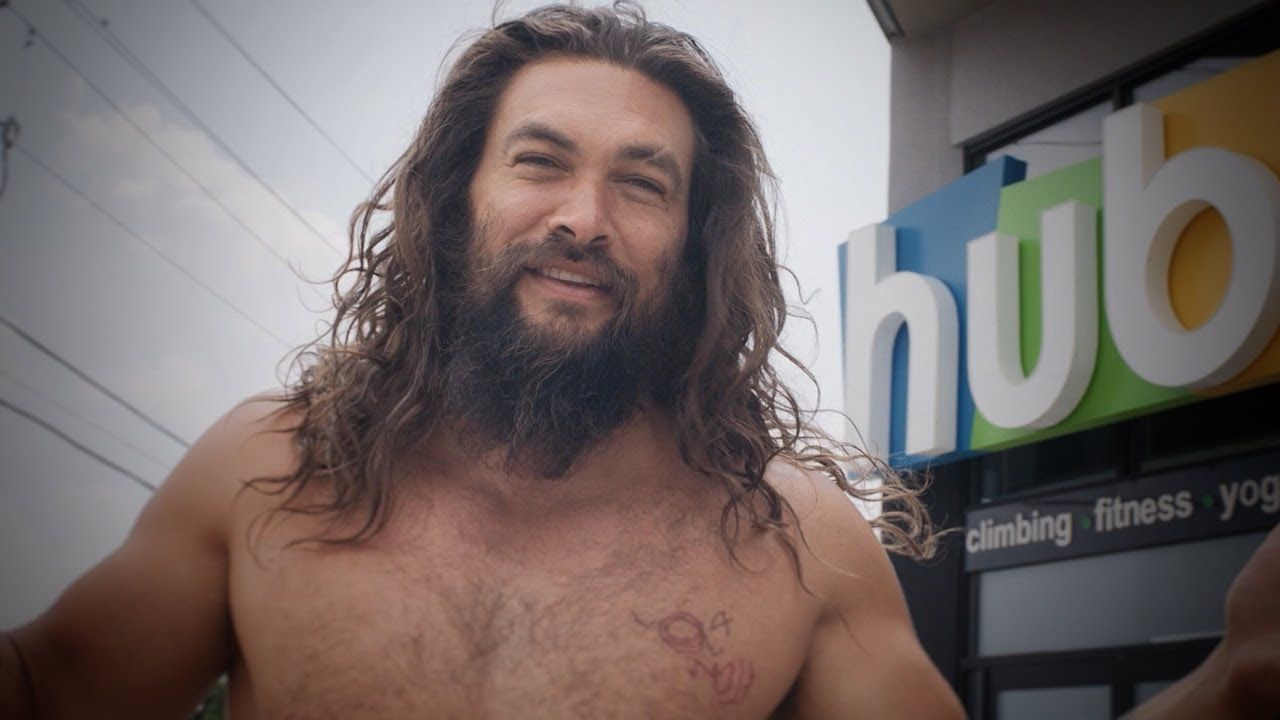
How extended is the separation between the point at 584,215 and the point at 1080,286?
3359 millimetres

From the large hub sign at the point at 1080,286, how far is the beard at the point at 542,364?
274 centimetres

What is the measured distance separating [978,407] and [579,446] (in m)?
3.42

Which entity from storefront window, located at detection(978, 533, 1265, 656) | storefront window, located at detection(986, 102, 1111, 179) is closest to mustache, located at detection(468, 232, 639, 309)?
storefront window, located at detection(978, 533, 1265, 656)

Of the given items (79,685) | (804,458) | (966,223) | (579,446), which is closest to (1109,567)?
(966,223)

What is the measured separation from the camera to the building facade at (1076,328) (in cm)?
393

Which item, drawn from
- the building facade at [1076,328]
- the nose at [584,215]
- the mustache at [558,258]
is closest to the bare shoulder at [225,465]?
the mustache at [558,258]

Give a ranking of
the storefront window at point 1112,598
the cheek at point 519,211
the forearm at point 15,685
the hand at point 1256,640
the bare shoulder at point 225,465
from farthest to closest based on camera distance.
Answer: the storefront window at point 1112,598 < the cheek at point 519,211 < the bare shoulder at point 225,465 < the forearm at point 15,685 < the hand at point 1256,640

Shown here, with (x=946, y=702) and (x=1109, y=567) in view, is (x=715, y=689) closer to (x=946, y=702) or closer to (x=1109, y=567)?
(x=946, y=702)

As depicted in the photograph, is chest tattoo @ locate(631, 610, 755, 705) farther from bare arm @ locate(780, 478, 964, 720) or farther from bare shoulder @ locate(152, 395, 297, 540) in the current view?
bare shoulder @ locate(152, 395, 297, 540)

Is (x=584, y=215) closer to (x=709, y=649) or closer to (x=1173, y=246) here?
(x=709, y=649)

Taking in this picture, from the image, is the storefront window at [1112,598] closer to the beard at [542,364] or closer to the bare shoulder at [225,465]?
the beard at [542,364]

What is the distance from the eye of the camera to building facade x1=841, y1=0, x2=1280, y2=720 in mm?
3928

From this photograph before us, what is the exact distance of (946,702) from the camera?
1.52 m

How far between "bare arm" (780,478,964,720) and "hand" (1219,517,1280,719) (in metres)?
0.39
